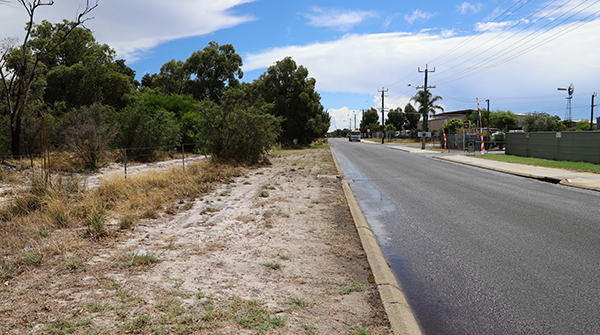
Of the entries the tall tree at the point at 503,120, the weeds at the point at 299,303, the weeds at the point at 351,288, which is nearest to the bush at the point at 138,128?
the weeds at the point at 351,288

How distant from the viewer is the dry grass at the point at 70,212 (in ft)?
16.3

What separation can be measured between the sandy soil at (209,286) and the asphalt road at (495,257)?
70cm

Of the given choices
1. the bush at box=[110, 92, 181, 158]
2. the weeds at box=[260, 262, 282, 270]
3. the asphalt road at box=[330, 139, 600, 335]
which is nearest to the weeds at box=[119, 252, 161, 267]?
the weeds at box=[260, 262, 282, 270]

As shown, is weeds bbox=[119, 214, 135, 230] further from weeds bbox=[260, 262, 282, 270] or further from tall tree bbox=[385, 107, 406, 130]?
tall tree bbox=[385, 107, 406, 130]

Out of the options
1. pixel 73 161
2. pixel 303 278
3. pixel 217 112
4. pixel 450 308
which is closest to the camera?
pixel 450 308

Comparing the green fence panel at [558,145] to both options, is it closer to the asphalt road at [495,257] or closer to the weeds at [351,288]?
the asphalt road at [495,257]

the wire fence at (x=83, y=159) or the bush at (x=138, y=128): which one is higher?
the bush at (x=138, y=128)

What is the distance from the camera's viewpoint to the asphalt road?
3.47m

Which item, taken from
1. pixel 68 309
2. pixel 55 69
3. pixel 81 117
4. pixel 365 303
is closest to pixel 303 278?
pixel 365 303

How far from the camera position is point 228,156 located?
17859 mm

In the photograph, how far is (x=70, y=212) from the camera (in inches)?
267

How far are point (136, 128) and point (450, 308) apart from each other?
19598 mm

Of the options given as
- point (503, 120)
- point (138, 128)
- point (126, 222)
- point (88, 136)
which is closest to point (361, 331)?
point (126, 222)

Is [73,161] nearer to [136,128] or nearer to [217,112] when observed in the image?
[136,128]
